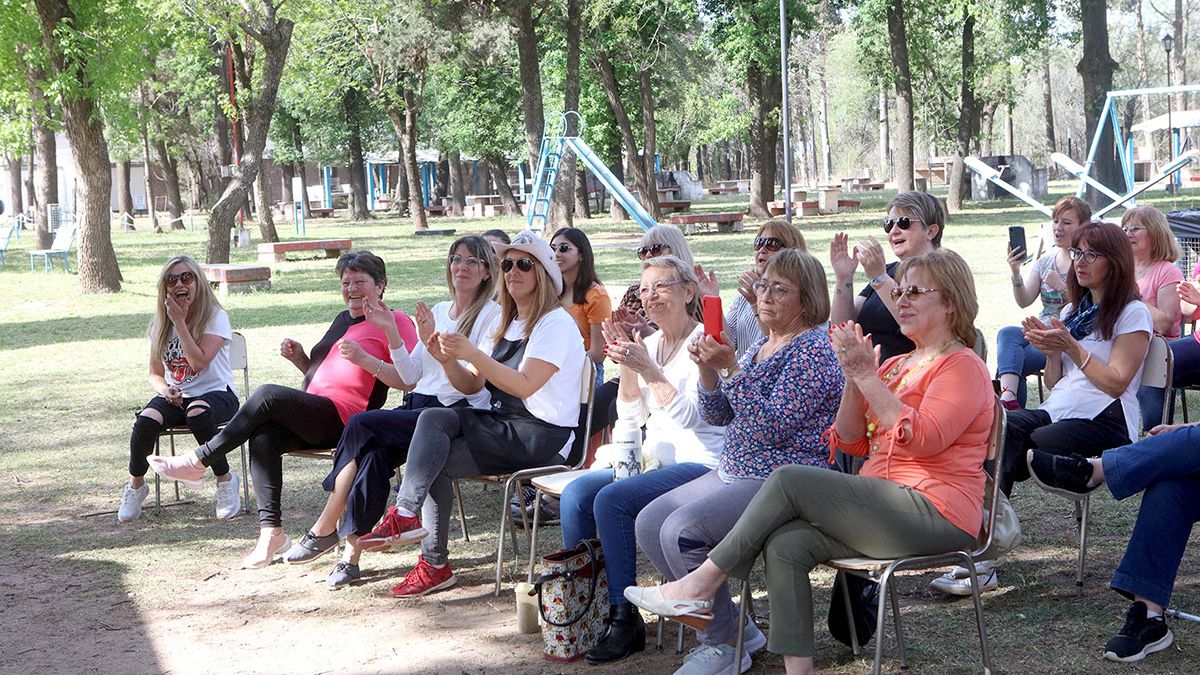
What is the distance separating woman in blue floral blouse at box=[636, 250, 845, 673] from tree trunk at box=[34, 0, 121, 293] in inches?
569

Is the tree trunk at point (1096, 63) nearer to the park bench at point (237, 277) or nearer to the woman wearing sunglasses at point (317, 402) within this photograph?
the park bench at point (237, 277)

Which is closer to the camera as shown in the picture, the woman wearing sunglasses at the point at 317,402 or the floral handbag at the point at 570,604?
the floral handbag at the point at 570,604

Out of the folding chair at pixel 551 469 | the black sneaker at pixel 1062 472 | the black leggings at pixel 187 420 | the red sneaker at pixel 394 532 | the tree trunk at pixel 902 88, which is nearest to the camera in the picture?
the black sneaker at pixel 1062 472

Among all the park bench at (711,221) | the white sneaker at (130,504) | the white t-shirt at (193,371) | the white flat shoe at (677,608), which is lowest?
the white sneaker at (130,504)

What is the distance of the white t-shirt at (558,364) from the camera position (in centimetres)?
499

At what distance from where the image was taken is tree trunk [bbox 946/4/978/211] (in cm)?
3225

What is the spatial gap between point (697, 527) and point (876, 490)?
59 centimetres

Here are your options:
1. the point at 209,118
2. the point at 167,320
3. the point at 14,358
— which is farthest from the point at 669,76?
the point at 167,320

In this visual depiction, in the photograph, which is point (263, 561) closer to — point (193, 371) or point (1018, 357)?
point (193, 371)

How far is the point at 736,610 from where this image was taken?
4.05 meters

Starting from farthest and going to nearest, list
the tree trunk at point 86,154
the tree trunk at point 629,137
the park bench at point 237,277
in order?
1. the tree trunk at point 629,137
2. the park bench at point 237,277
3. the tree trunk at point 86,154

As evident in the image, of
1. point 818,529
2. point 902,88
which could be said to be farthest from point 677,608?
point 902,88

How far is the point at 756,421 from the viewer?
13.0 feet

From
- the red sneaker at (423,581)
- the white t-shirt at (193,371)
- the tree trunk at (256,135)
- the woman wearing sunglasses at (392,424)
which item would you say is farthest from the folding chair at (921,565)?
the tree trunk at (256,135)
